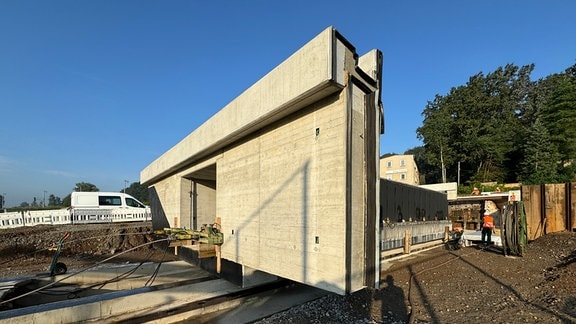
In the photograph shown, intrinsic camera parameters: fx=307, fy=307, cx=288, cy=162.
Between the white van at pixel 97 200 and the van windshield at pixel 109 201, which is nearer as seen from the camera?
the white van at pixel 97 200

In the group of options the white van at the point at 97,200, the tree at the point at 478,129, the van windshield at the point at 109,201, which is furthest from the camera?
the tree at the point at 478,129

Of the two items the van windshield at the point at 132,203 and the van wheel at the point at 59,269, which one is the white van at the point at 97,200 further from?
the van wheel at the point at 59,269

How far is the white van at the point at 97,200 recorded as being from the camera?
22781 millimetres

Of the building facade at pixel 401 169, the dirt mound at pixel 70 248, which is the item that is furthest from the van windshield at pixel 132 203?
the building facade at pixel 401 169

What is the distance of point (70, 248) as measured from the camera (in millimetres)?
17859

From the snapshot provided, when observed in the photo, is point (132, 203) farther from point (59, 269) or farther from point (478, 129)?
point (478, 129)

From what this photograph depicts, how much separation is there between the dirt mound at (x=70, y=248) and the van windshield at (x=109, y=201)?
3.44 metres

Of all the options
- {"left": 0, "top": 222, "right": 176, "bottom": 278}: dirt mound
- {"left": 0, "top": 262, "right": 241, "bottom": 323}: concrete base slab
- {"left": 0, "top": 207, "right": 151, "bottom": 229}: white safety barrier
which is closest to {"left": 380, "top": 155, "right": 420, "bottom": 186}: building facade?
{"left": 0, "top": 207, "right": 151, "bottom": 229}: white safety barrier

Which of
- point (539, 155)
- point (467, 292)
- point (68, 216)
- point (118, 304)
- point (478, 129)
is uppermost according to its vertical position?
point (478, 129)

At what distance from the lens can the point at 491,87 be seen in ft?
174

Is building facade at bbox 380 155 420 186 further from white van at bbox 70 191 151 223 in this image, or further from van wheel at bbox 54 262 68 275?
van wheel at bbox 54 262 68 275

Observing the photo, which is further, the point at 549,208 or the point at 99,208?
the point at 99,208

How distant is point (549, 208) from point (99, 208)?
27801 millimetres

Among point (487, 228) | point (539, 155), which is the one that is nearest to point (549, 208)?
point (487, 228)
